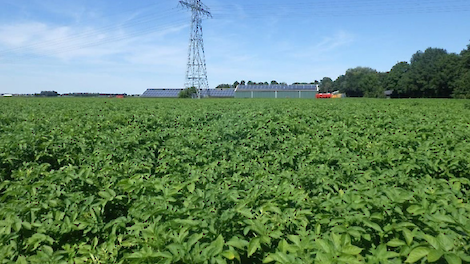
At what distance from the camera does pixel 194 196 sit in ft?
7.90

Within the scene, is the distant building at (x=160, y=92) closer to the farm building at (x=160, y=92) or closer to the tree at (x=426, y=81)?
the farm building at (x=160, y=92)

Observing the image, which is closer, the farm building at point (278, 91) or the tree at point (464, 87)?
the tree at point (464, 87)

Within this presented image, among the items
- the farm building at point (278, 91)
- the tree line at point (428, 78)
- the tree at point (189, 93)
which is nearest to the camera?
the tree line at point (428, 78)

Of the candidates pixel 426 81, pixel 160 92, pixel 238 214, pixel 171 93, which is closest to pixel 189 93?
pixel 171 93

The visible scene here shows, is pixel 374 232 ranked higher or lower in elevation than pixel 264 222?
lower

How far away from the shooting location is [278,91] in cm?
6900

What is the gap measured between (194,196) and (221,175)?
997mm

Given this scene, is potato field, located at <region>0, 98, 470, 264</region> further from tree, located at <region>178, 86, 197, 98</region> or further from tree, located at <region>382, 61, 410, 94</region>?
tree, located at <region>382, 61, 410, 94</region>

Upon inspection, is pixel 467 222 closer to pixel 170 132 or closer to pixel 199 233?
pixel 199 233

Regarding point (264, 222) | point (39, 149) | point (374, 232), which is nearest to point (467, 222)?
point (374, 232)

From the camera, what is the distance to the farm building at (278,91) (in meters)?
67.1

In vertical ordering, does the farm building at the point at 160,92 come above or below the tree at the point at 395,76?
below

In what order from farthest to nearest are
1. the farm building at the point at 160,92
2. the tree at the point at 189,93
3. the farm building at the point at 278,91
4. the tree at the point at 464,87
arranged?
1. the farm building at the point at 160,92
2. the farm building at the point at 278,91
3. the tree at the point at 189,93
4. the tree at the point at 464,87

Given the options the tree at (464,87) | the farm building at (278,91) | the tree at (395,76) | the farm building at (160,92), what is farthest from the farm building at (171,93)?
the tree at (464,87)
